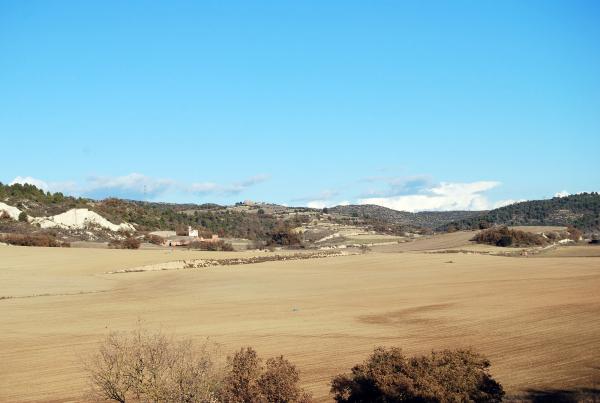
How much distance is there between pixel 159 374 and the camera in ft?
56.6

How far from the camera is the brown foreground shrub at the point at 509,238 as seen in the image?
332 feet

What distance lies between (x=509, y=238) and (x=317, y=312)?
2660 inches

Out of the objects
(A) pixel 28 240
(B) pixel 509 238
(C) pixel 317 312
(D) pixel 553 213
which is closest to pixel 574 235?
(B) pixel 509 238

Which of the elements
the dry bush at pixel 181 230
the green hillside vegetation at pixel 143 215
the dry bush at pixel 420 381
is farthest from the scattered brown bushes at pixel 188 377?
the dry bush at pixel 181 230

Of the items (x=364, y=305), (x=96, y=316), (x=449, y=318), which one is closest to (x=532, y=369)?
(x=449, y=318)

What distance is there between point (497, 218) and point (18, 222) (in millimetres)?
127358

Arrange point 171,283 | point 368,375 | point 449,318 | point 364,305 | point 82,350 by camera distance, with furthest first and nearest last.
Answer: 1. point 171,283
2. point 364,305
3. point 449,318
4. point 82,350
5. point 368,375

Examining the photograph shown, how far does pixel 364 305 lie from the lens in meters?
44.1

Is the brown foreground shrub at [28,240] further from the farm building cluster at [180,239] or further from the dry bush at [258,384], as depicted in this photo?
the dry bush at [258,384]

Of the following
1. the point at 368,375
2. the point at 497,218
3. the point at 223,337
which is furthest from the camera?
the point at 497,218

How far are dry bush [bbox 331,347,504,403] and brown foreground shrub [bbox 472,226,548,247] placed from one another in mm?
86152

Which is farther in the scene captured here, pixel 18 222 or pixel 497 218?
pixel 497 218

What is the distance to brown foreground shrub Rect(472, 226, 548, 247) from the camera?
10110 centimetres

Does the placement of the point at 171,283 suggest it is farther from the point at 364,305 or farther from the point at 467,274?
the point at 467,274
